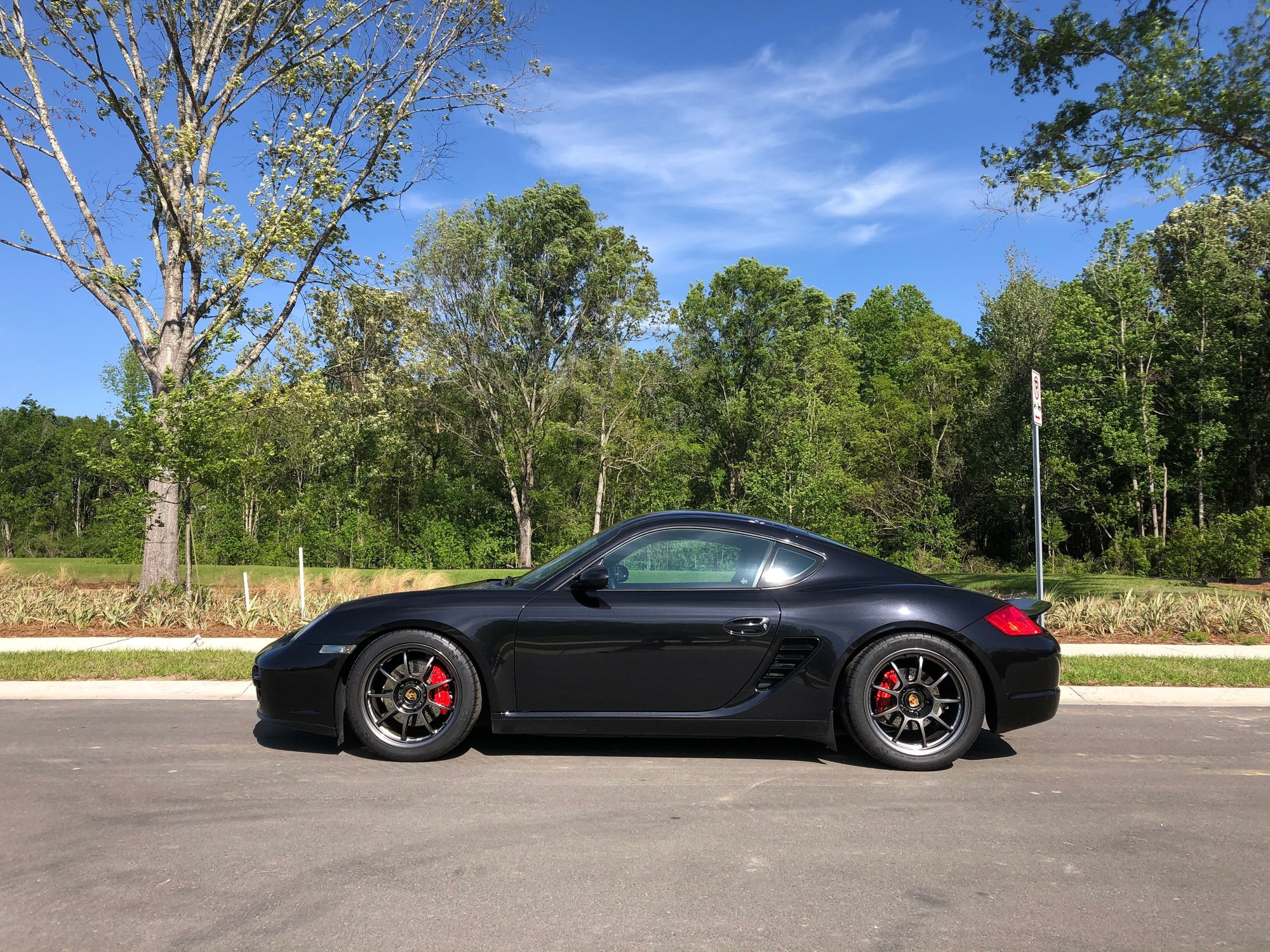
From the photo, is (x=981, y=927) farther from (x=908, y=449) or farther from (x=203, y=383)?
(x=908, y=449)

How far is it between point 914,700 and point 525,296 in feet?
99.8

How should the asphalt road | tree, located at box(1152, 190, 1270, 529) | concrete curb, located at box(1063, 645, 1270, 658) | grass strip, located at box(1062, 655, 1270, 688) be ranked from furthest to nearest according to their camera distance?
tree, located at box(1152, 190, 1270, 529)
concrete curb, located at box(1063, 645, 1270, 658)
grass strip, located at box(1062, 655, 1270, 688)
the asphalt road

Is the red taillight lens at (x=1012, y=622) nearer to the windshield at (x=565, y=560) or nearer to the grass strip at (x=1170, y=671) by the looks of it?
the windshield at (x=565, y=560)

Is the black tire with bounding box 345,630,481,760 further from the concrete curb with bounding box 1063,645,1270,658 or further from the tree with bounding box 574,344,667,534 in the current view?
the tree with bounding box 574,344,667,534

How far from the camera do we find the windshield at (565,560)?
5.09m

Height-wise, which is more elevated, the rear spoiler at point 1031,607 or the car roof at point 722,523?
the car roof at point 722,523

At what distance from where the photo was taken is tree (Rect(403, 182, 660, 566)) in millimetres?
32719

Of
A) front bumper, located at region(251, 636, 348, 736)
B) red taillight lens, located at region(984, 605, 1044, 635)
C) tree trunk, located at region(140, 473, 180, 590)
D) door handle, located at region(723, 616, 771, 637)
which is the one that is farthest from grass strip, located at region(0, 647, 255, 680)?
red taillight lens, located at region(984, 605, 1044, 635)

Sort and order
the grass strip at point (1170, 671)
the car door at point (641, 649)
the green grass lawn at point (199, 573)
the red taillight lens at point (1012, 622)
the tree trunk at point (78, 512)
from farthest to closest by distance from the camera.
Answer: the tree trunk at point (78, 512), the green grass lawn at point (199, 573), the grass strip at point (1170, 671), the red taillight lens at point (1012, 622), the car door at point (641, 649)

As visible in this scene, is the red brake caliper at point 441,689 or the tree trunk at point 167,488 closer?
the red brake caliper at point 441,689

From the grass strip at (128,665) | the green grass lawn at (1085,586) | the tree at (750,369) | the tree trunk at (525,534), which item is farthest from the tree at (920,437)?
the grass strip at (128,665)

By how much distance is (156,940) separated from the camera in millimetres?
2854

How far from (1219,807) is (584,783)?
3151 millimetres

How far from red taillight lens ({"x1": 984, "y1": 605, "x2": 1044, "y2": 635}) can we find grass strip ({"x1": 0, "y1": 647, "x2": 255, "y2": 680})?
6.14 metres
